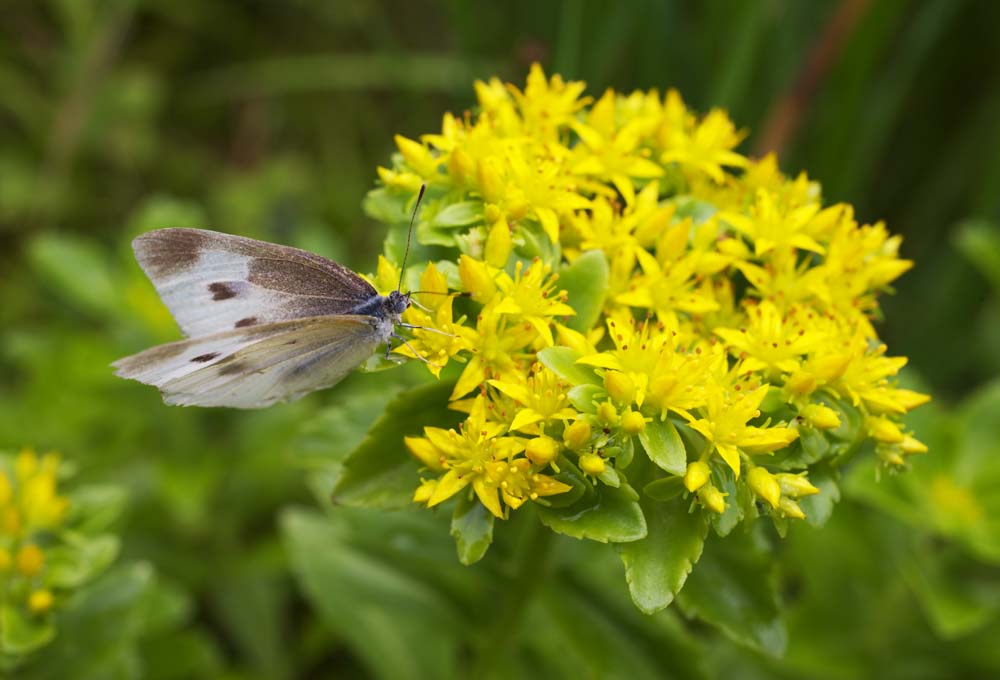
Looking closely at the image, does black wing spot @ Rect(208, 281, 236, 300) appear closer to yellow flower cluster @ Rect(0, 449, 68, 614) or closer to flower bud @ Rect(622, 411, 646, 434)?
yellow flower cluster @ Rect(0, 449, 68, 614)

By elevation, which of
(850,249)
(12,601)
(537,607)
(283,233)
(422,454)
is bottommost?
(12,601)

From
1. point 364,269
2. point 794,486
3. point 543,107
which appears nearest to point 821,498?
point 794,486

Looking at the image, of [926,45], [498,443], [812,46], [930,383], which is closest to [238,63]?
[812,46]

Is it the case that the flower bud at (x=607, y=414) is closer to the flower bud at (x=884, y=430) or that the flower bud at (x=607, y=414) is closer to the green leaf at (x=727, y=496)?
the green leaf at (x=727, y=496)

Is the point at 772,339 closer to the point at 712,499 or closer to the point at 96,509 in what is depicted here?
the point at 712,499

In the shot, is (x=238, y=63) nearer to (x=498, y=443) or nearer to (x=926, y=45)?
(x=926, y=45)

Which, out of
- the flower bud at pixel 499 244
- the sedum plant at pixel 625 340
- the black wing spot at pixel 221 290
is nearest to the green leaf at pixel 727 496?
the sedum plant at pixel 625 340

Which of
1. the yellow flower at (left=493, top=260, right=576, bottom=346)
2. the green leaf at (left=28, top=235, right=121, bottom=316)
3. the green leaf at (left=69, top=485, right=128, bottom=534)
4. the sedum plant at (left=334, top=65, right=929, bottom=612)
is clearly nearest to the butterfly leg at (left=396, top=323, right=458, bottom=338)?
the sedum plant at (left=334, top=65, right=929, bottom=612)

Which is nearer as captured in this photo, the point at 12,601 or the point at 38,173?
the point at 12,601

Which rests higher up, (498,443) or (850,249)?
(850,249)
